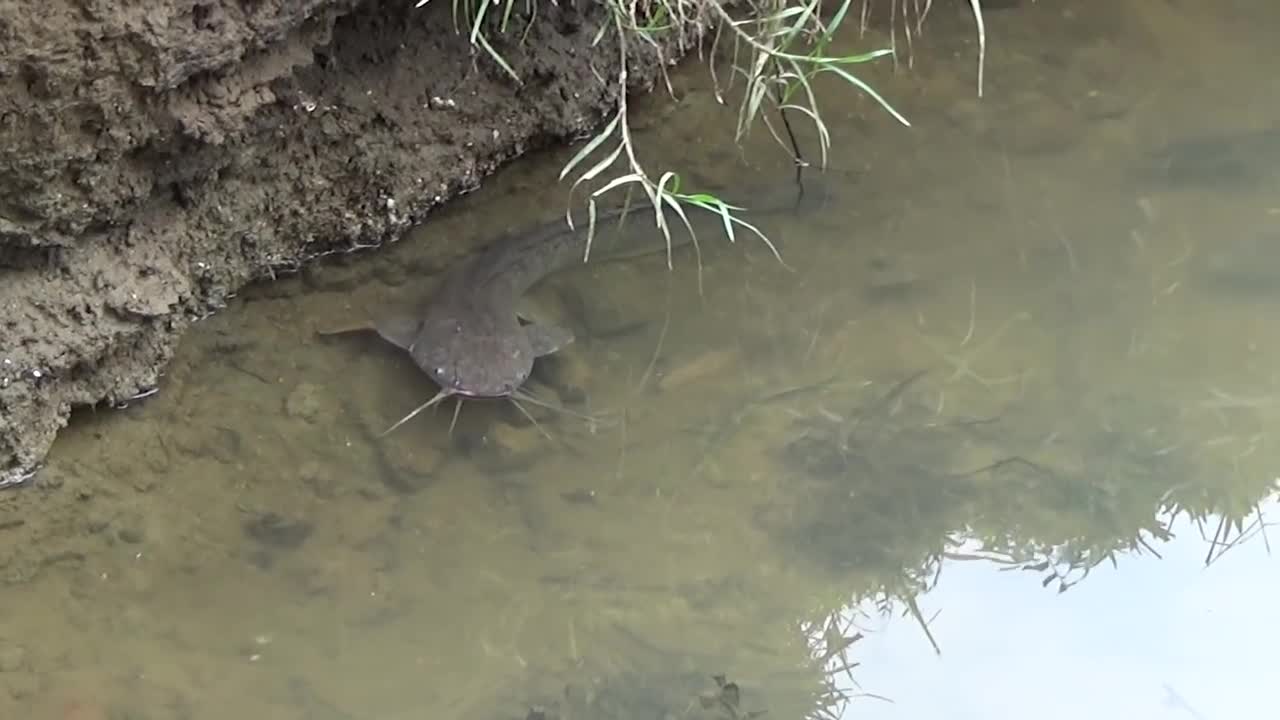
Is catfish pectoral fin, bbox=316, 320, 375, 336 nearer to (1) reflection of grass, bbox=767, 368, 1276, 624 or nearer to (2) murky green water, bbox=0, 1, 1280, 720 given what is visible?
(2) murky green water, bbox=0, 1, 1280, 720

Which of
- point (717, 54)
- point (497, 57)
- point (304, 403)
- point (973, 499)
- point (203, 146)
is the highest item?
point (497, 57)

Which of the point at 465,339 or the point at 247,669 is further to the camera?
the point at 465,339

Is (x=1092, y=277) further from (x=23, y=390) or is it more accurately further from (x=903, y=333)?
(x=23, y=390)

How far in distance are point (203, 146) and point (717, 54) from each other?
1845 millimetres

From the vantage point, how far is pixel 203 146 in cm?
292

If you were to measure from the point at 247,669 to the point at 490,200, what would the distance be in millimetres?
1646

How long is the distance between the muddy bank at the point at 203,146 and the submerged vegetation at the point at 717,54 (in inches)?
3.9

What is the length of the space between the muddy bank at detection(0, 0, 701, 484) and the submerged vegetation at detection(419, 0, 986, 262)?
0.33ft

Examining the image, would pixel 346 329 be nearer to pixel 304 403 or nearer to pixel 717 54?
pixel 304 403

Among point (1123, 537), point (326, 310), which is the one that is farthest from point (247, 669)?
point (1123, 537)

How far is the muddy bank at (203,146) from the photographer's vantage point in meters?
2.57

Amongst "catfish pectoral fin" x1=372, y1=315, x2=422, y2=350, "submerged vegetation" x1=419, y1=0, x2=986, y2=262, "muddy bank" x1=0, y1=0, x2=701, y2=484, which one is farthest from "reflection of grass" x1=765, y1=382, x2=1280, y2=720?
"muddy bank" x1=0, y1=0, x2=701, y2=484

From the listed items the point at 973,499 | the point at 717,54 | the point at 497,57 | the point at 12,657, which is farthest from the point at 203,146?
the point at 973,499

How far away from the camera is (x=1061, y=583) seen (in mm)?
2693
